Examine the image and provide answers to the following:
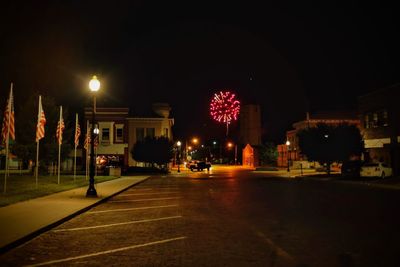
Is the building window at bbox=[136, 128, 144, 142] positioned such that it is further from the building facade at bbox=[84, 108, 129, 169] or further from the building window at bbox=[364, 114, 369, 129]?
the building window at bbox=[364, 114, 369, 129]

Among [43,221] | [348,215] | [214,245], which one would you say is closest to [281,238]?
[214,245]

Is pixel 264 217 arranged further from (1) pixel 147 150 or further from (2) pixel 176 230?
(1) pixel 147 150

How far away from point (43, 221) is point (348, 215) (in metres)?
9.75

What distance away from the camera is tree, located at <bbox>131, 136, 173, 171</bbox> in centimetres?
6197

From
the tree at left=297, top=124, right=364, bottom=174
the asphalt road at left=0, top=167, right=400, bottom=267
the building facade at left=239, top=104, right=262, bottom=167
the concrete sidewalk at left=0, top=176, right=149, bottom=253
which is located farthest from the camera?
the building facade at left=239, top=104, right=262, bottom=167

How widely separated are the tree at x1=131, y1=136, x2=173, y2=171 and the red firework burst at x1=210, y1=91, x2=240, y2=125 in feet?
56.3

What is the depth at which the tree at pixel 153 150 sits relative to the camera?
6197cm

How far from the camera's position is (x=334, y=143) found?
48.2 m

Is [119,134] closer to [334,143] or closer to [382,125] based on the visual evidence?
[334,143]

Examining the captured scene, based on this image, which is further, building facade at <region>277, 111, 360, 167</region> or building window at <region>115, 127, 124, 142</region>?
building facade at <region>277, 111, 360, 167</region>

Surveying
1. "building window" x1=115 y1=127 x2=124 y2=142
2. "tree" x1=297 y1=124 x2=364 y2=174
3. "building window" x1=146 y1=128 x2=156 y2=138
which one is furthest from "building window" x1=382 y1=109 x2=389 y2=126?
"building window" x1=115 y1=127 x2=124 y2=142

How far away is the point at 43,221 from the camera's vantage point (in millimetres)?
12961

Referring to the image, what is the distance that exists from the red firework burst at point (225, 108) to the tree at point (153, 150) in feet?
56.3

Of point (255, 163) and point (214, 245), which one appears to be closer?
point (214, 245)
